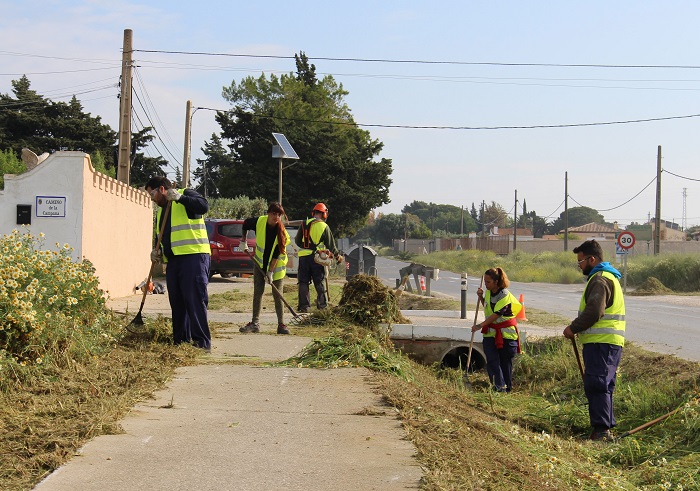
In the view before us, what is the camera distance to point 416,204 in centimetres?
18688

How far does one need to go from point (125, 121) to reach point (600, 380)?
1796 cm

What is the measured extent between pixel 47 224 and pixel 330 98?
187 ft

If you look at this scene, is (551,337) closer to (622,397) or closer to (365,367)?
(622,397)

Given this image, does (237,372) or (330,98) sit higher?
(330,98)

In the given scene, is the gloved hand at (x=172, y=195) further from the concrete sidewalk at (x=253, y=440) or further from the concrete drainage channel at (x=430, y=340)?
the concrete drainage channel at (x=430, y=340)

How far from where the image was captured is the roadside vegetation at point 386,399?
4.66 m

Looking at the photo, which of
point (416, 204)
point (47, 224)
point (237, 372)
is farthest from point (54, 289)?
point (416, 204)

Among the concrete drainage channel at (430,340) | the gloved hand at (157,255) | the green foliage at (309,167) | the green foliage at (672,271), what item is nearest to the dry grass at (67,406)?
the gloved hand at (157,255)

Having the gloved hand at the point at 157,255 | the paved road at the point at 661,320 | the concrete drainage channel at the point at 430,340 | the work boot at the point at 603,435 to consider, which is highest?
the gloved hand at the point at 157,255

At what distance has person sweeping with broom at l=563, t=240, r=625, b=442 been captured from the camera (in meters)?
7.36

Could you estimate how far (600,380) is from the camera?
7406 millimetres

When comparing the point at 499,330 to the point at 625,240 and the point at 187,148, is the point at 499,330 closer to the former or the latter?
the point at 187,148

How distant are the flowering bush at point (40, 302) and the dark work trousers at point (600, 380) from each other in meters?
4.19

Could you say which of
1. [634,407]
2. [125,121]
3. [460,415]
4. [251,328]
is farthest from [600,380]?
[125,121]
